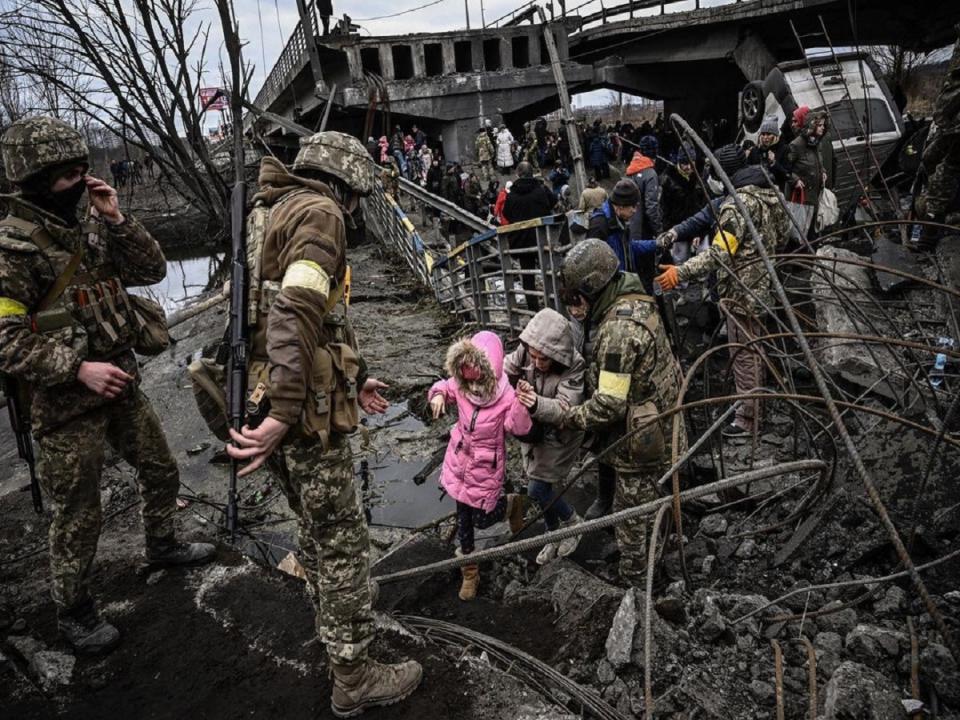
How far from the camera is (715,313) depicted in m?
6.26

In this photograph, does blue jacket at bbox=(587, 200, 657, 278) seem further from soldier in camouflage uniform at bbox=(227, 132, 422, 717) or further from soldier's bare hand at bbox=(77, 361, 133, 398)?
soldier's bare hand at bbox=(77, 361, 133, 398)

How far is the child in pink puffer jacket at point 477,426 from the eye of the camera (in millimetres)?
3117

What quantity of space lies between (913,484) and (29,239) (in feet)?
14.3

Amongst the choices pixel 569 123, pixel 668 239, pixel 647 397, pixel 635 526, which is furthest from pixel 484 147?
Result: pixel 635 526

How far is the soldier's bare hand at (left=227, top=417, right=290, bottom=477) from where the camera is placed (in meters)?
1.89

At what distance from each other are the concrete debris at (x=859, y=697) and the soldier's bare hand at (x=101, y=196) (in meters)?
3.40

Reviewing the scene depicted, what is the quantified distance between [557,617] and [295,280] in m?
1.94

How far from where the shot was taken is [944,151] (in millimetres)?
3152

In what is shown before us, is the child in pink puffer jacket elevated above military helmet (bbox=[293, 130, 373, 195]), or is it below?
below

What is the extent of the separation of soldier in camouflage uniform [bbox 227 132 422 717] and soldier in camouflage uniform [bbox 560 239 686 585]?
1213 millimetres

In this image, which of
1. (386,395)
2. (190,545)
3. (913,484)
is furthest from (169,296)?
(913,484)

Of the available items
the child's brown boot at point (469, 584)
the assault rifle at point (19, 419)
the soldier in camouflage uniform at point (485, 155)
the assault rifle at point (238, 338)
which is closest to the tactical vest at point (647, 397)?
the child's brown boot at point (469, 584)

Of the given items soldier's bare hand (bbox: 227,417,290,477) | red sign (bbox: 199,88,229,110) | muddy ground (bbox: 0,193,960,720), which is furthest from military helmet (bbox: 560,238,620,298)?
red sign (bbox: 199,88,229,110)

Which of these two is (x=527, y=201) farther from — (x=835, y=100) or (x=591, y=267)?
(x=835, y=100)
